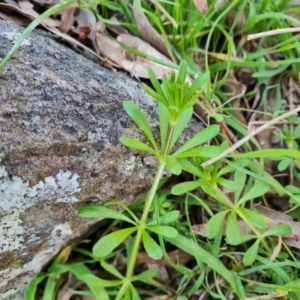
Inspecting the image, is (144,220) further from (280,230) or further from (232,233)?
(280,230)

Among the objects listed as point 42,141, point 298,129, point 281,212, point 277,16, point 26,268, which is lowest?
point 26,268


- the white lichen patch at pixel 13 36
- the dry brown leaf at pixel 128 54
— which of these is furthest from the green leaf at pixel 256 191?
the white lichen patch at pixel 13 36

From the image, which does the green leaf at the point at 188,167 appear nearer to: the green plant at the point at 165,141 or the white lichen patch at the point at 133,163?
the green plant at the point at 165,141

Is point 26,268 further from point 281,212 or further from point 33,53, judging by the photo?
point 281,212

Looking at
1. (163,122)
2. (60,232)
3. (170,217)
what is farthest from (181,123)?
(60,232)

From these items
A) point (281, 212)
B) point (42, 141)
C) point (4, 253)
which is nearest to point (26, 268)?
point (4, 253)

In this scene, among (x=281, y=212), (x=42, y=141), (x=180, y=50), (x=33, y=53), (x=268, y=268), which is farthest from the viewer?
(x=180, y=50)
